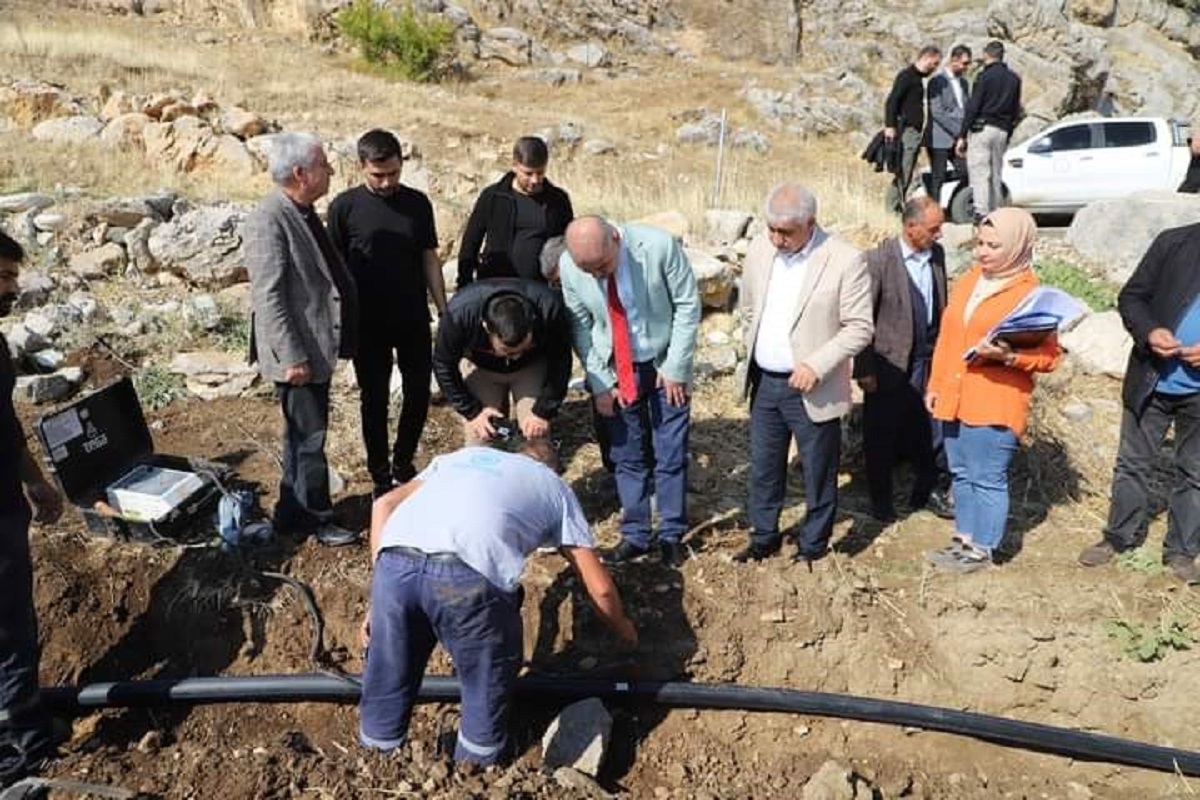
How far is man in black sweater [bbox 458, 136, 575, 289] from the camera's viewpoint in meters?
4.12

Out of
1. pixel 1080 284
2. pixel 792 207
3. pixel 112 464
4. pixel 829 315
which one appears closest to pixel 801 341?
pixel 829 315

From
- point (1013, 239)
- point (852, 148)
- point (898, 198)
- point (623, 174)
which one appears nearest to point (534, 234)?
point (1013, 239)

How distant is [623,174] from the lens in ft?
45.9

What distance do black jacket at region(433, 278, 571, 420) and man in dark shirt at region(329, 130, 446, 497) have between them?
38 centimetres

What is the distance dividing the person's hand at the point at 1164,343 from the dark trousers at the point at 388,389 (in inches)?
123

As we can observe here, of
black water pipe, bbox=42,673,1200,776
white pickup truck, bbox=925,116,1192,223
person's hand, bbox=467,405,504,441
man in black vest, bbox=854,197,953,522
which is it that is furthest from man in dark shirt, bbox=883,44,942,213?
black water pipe, bbox=42,673,1200,776

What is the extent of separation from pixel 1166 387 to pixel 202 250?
245 inches

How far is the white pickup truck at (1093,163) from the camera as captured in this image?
34.8 feet

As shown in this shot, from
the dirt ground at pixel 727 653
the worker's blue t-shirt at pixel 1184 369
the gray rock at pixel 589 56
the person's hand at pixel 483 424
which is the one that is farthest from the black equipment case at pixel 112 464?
the gray rock at pixel 589 56

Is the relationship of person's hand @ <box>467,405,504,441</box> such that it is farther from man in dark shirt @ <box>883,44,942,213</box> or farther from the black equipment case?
man in dark shirt @ <box>883,44,942,213</box>

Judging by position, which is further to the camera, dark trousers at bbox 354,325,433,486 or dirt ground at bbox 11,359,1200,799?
dark trousers at bbox 354,325,433,486

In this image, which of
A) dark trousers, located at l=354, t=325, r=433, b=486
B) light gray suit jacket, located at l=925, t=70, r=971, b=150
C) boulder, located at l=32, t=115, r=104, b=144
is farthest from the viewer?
boulder, located at l=32, t=115, r=104, b=144

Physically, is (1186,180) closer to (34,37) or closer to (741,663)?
(741,663)

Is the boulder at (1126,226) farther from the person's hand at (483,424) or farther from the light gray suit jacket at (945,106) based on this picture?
the person's hand at (483,424)
